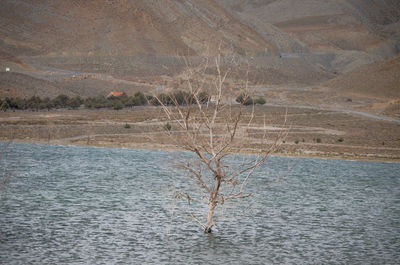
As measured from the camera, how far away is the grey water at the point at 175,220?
1688cm

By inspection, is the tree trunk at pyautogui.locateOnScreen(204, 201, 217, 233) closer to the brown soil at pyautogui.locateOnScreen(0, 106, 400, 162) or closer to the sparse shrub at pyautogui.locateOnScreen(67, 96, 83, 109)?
the brown soil at pyautogui.locateOnScreen(0, 106, 400, 162)

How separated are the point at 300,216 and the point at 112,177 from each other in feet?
36.2

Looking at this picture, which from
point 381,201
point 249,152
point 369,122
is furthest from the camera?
point 369,122

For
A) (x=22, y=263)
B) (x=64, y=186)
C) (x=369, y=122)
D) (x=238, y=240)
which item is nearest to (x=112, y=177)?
(x=64, y=186)

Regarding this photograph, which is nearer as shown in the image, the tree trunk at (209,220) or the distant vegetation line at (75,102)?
the tree trunk at (209,220)

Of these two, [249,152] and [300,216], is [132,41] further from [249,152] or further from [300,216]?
[300,216]

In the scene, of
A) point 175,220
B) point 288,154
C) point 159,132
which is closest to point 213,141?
point 175,220

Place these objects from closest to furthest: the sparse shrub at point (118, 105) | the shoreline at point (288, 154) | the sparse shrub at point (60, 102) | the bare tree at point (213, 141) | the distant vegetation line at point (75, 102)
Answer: the bare tree at point (213, 141)
the shoreline at point (288, 154)
the distant vegetation line at point (75, 102)
the sparse shrub at point (60, 102)
the sparse shrub at point (118, 105)

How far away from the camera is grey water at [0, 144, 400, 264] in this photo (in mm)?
16875

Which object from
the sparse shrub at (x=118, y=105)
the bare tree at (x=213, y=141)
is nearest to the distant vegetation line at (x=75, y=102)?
the sparse shrub at (x=118, y=105)

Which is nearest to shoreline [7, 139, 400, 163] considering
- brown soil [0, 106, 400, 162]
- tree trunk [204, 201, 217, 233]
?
brown soil [0, 106, 400, 162]

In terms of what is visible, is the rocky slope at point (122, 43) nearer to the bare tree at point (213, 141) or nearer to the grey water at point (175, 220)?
the grey water at point (175, 220)

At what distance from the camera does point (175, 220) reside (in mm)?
20797

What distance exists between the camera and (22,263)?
50.0ft
